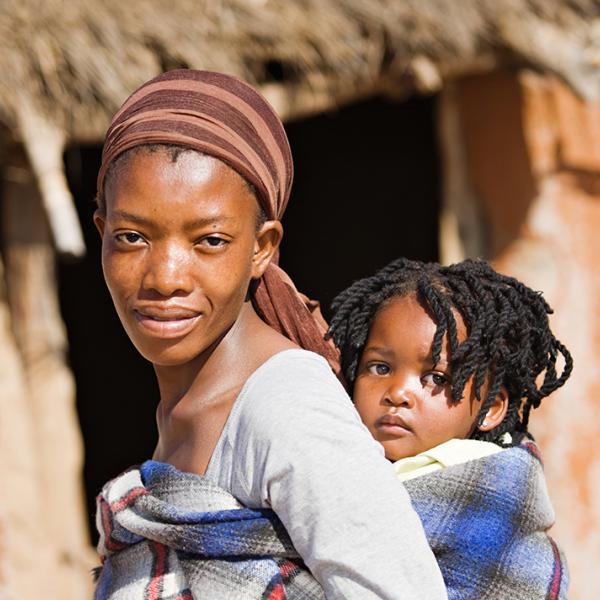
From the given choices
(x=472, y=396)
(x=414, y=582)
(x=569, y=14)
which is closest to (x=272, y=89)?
(x=569, y=14)

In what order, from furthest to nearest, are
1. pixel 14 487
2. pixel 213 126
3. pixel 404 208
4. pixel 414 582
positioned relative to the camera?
pixel 404 208, pixel 14 487, pixel 213 126, pixel 414 582

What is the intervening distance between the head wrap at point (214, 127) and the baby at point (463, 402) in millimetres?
328

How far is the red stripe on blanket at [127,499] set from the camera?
1719 millimetres

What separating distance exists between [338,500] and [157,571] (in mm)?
334

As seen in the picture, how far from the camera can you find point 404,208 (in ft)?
23.5

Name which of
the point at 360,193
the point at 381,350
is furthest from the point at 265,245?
the point at 360,193

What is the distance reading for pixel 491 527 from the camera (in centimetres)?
174

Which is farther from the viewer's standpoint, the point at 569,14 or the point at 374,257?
the point at 374,257

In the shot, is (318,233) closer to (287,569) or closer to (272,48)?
(272,48)

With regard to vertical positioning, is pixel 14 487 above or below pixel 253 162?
below

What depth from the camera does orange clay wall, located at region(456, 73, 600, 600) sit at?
545 centimetres

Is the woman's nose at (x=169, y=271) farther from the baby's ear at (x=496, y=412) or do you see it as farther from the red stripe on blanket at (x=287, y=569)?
the baby's ear at (x=496, y=412)

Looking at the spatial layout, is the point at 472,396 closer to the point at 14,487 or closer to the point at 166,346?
the point at 166,346

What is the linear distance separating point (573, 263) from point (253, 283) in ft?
13.0
